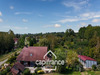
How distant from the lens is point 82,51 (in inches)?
1166

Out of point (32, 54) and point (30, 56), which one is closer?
point (30, 56)

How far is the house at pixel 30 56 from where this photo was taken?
20.4 m

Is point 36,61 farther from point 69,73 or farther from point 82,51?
point 82,51

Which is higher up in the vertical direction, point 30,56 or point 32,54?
point 32,54

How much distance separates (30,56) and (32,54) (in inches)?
29.3

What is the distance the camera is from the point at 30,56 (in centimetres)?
2097

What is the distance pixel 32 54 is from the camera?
842 inches

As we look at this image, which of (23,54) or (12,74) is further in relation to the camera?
(23,54)

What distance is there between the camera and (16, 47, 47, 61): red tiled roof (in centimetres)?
2043

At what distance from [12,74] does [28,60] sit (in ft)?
17.7

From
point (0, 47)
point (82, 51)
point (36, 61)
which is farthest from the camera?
point (0, 47)

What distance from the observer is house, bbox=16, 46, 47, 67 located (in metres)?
20.4

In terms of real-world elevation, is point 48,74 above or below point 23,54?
below

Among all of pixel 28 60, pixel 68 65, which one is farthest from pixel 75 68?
pixel 28 60
